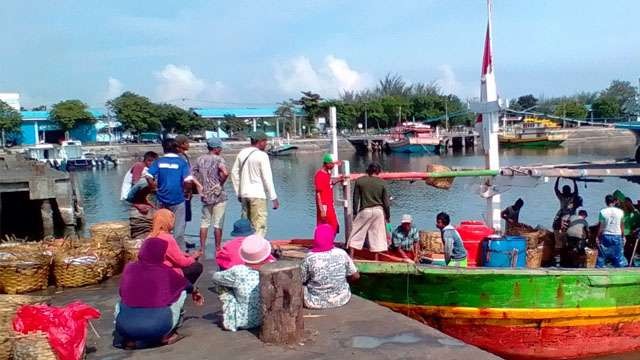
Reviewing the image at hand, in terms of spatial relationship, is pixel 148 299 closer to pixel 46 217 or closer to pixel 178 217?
pixel 178 217

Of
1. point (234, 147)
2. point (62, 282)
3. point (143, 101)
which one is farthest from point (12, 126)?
point (62, 282)

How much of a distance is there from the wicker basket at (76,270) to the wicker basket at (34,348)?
3.32 m

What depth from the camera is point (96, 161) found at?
58.4 meters

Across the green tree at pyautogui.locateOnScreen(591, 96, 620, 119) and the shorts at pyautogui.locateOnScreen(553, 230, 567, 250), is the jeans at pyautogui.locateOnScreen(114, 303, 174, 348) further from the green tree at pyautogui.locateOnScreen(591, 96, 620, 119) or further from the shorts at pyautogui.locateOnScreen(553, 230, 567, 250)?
the green tree at pyautogui.locateOnScreen(591, 96, 620, 119)

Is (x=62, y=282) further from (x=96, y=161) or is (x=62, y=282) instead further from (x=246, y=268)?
(x=96, y=161)

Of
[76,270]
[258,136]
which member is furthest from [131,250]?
[258,136]

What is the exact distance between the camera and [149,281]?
5.36 metres

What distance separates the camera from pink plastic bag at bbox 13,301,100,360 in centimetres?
492

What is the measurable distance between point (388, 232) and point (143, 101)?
72.8 metres

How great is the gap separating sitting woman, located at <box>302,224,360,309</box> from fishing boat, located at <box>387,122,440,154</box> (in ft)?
189

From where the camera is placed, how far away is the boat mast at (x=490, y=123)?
8.95 m

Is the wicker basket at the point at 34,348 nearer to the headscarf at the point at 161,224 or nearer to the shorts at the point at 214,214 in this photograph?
the headscarf at the point at 161,224

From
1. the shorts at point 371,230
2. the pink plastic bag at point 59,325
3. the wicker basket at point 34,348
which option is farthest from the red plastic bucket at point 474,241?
the wicker basket at point 34,348

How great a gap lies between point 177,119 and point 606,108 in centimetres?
5739
